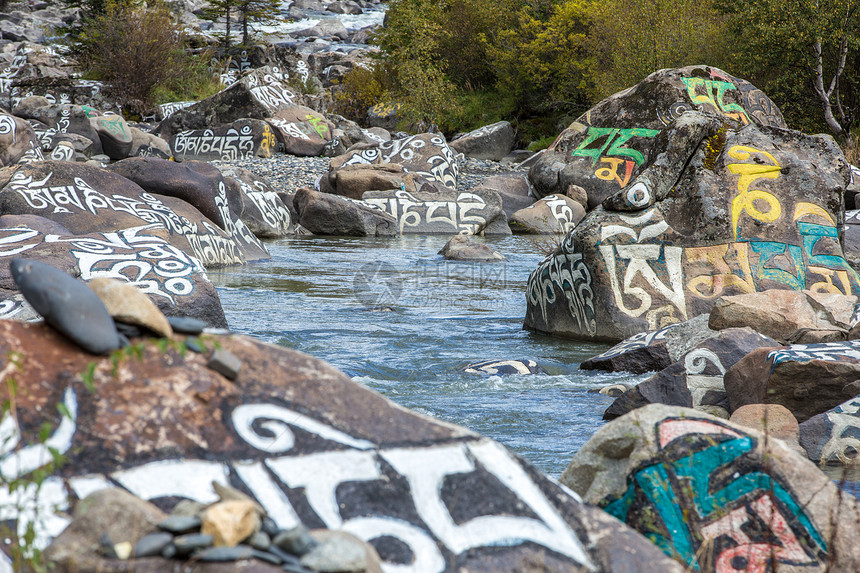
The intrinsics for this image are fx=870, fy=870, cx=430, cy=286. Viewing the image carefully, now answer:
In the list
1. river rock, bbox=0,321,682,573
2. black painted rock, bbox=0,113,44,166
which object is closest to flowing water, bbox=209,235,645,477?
river rock, bbox=0,321,682,573

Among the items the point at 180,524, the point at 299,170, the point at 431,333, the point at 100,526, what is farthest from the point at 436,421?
the point at 299,170

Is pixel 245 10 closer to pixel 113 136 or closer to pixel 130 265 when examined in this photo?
pixel 113 136

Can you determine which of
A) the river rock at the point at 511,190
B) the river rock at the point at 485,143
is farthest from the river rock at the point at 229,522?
the river rock at the point at 485,143

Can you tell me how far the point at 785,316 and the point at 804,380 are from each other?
71.6 inches

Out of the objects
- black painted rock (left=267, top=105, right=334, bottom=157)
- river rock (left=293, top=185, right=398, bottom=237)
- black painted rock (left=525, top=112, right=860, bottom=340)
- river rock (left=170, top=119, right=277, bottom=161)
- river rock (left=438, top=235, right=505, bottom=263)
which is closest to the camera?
black painted rock (left=525, top=112, right=860, bottom=340)

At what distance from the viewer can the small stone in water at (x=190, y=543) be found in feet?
6.06

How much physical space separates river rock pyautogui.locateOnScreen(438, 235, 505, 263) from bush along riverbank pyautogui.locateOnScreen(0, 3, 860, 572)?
308 cm

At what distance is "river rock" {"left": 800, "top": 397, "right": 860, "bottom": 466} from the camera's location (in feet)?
14.5

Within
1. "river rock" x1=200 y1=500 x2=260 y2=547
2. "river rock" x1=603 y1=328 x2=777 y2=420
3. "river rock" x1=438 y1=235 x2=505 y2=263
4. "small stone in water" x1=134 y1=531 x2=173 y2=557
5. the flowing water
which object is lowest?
the flowing water

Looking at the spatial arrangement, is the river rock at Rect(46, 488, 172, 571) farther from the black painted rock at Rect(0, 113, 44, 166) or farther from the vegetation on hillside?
the vegetation on hillside

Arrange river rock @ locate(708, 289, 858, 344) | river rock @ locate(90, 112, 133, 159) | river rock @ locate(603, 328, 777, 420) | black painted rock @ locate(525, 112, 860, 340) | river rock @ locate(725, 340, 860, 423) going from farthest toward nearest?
river rock @ locate(90, 112, 133, 159) → black painted rock @ locate(525, 112, 860, 340) → river rock @ locate(708, 289, 858, 344) → river rock @ locate(603, 328, 777, 420) → river rock @ locate(725, 340, 860, 423)

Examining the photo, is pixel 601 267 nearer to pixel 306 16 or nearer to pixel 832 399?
pixel 832 399

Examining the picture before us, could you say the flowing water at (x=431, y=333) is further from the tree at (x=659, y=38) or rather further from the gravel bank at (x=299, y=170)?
→ the tree at (x=659, y=38)

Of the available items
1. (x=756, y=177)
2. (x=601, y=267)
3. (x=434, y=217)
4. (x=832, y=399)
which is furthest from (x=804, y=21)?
(x=832, y=399)
